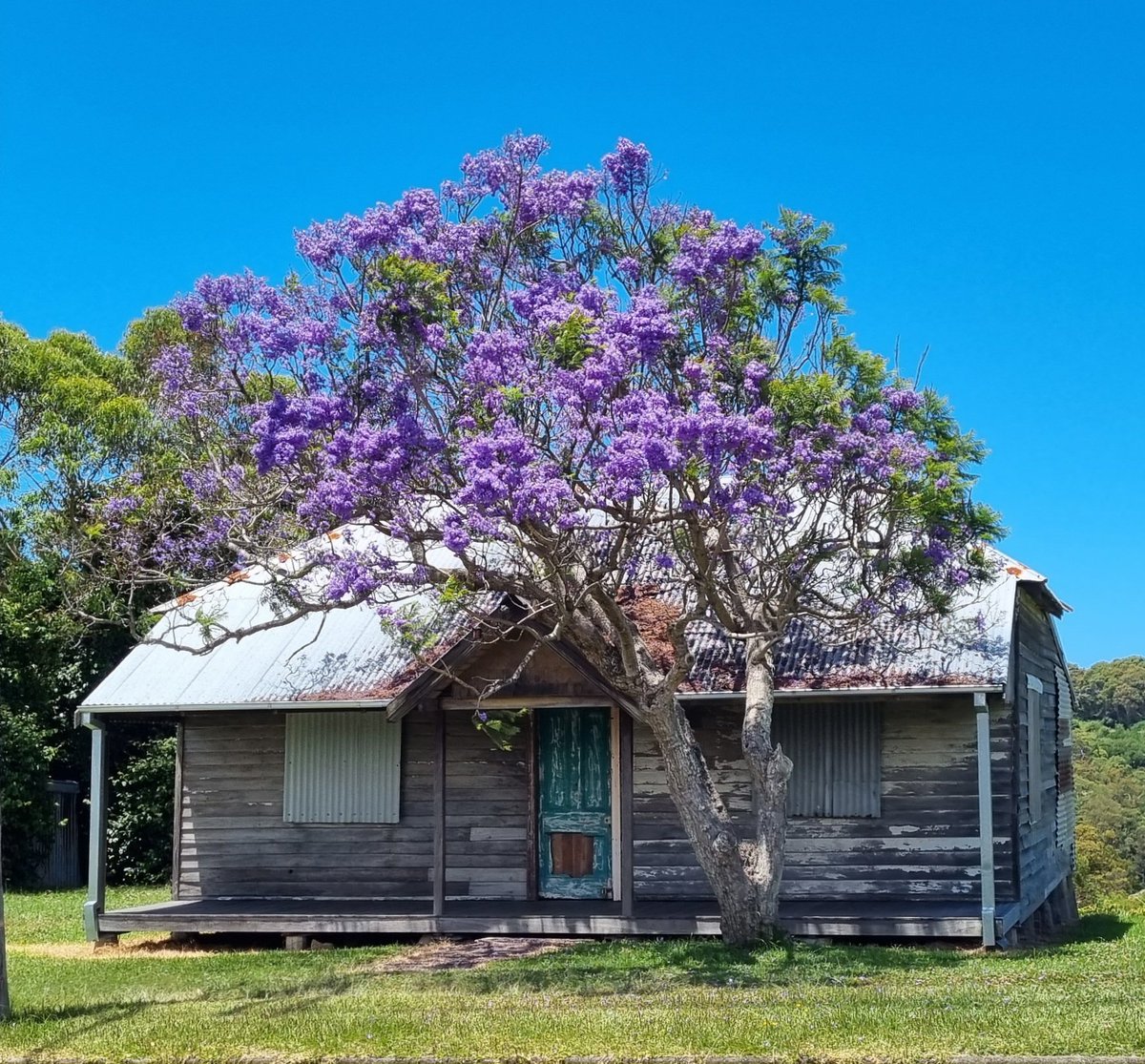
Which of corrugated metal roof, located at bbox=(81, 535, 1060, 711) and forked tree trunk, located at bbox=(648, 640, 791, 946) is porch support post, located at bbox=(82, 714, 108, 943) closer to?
corrugated metal roof, located at bbox=(81, 535, 1060, 711)

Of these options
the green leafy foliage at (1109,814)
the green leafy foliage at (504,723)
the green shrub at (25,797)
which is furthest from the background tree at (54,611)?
the green leafy foliage at (1109,814)

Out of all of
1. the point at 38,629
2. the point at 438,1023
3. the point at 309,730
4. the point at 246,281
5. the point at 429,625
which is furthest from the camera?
the point at 38,629

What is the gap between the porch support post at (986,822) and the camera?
16875 millimetres

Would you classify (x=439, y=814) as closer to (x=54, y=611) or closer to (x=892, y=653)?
(x=892, y=653)

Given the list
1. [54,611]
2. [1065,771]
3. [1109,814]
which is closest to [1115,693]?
[1109,814]

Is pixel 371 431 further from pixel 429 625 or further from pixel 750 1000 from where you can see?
pixel 750 1000

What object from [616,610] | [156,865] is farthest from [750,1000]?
[156,865]

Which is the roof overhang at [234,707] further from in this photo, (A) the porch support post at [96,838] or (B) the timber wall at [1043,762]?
(B) the timber wall at [1043,762]

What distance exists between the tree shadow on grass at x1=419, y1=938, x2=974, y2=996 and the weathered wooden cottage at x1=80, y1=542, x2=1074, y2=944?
1201mm

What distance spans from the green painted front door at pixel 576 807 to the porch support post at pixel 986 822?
489 cm

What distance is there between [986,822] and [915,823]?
164 cm

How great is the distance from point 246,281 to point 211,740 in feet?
24.4

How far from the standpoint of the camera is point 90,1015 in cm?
1357

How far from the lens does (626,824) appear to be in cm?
1833
